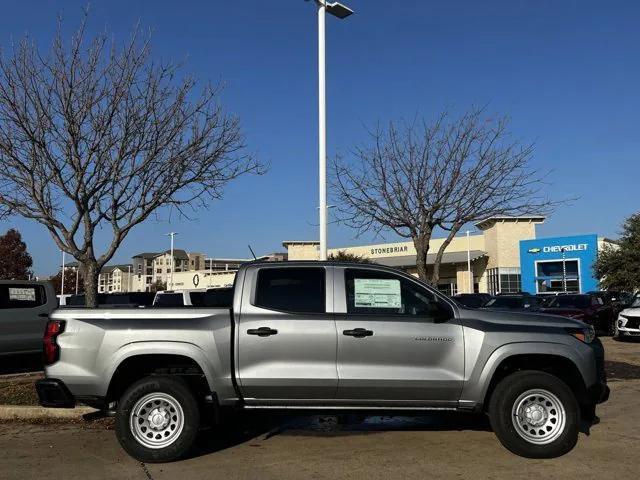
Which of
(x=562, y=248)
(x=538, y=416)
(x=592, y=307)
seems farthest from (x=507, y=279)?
(x=538, y=416)

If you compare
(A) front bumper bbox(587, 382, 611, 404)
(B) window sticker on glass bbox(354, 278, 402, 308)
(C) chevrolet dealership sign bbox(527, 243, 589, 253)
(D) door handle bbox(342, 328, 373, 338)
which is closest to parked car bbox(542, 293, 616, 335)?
(A) front bumper bbox(587, 382, 611, 404)

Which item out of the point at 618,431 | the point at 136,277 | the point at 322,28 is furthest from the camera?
the point at 136,277

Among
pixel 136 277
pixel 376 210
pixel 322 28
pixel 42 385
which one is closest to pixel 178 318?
pixel 42 385

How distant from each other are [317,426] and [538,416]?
2.73m

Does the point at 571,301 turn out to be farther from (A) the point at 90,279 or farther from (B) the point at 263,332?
(B) the point at 263,332

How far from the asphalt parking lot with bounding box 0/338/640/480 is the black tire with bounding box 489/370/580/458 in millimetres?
126

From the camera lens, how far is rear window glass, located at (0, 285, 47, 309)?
39.9 ft

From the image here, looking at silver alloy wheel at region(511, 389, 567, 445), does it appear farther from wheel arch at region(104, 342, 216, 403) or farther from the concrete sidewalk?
wheel arch at region(104, 342, 216, 403)

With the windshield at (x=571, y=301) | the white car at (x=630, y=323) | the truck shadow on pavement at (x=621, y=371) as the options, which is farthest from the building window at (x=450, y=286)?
the truck shadow on pavement at (x=621, y=371)

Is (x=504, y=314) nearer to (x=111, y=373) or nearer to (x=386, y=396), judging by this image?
(x=386, y=396)

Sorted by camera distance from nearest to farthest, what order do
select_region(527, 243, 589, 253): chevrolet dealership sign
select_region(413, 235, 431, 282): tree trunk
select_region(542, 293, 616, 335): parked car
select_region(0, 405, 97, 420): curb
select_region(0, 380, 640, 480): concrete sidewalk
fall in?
select_region(0, 380, 640, 480): concrete sidewalk → select_region(0, 405, 97, 420): curb → select_region(413, 235, 431, 282): tree trunk → select_region(542, 293, 616, 335): parked car → select_region(527, 243, 589, 253): chevrolet dealership sign

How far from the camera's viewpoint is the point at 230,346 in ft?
20.1

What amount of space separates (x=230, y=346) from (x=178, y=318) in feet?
1.95

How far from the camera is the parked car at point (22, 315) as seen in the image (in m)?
12.0
